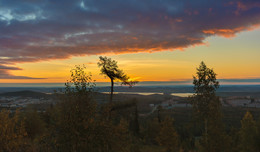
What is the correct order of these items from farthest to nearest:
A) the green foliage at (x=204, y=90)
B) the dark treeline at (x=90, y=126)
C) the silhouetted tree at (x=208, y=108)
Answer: the green foliage at (x=204, y=90), the silhouetted tree at (x=208, y=108), the dark treeline at (x=90, y=126)

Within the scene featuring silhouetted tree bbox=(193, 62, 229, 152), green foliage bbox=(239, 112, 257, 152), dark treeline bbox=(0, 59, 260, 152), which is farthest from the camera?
green foliage bbox=(239, 112, 257, 152)

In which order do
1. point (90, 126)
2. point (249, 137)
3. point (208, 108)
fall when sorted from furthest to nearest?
point (249, 137)
point (208, 108)
point (90, 126)

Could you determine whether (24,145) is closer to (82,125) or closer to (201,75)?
(82,125)

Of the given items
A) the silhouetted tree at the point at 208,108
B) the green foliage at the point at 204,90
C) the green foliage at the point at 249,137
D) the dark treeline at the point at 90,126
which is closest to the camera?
the dark treeline at the point at 90,126

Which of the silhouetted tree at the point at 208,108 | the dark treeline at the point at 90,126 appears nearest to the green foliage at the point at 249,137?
the dark treeline at the point at 90,126

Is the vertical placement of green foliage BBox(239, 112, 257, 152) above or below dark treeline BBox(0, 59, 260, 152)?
below

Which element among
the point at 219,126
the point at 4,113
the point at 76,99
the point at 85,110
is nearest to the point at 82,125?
the point at 85,110

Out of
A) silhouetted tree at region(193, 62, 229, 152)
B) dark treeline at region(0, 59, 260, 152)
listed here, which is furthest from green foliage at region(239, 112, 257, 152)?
silhouetted tree at region(193, 62, 229, 152)

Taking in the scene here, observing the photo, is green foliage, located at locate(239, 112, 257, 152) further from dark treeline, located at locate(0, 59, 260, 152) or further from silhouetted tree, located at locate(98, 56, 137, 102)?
silhouetted tree, located at locate(98, 56, 137, 102)

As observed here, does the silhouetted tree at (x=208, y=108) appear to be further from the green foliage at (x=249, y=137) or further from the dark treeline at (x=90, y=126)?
the green foliage at (x=249, y=137)

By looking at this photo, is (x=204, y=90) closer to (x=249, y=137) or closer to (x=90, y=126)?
(x=249, y=137)

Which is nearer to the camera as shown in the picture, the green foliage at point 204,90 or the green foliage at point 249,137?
the green foliage at point 204,90

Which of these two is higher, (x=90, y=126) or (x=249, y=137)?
(x=90, y=126)

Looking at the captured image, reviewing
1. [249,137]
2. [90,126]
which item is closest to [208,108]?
[249,137]
